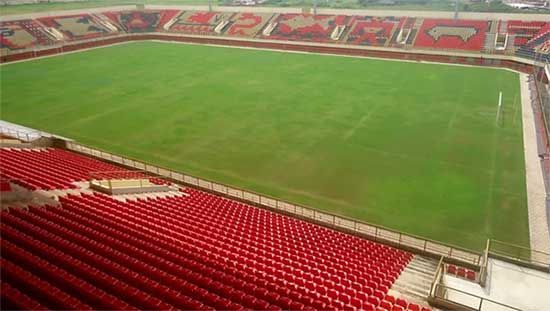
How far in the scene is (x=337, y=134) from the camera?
84.5ft

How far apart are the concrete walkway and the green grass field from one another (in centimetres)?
44

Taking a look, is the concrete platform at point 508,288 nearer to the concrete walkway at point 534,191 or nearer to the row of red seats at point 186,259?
the row of red seats at point 186,259

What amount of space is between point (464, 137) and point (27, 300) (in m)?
24.2

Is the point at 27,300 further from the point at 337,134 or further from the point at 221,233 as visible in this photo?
the point at 337,134

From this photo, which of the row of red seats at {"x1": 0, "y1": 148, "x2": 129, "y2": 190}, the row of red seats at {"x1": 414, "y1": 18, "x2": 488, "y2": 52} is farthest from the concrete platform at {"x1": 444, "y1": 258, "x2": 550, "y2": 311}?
the row of red seats at {"x1": 414, "y1": 18, "x2": 488, "y2": 52}

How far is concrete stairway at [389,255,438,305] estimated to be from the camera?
35.4 ft

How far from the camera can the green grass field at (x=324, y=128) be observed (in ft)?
60.6

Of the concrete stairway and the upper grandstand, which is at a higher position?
the upper grandstand

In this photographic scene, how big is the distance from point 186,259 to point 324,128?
17.6 metres

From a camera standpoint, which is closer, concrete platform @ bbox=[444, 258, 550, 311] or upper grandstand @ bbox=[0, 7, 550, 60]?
concrete platform @ bbox=[444, 258, 550, 311]

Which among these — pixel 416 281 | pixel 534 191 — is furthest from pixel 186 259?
pixel 534 191

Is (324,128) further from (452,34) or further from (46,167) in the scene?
(452,34)

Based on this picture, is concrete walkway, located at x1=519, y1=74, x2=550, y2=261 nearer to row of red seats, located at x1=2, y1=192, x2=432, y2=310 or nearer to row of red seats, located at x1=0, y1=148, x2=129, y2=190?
row of red seats, located at x1=2, y1=192, x2=432, y2=310

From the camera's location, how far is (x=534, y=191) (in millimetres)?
19125
